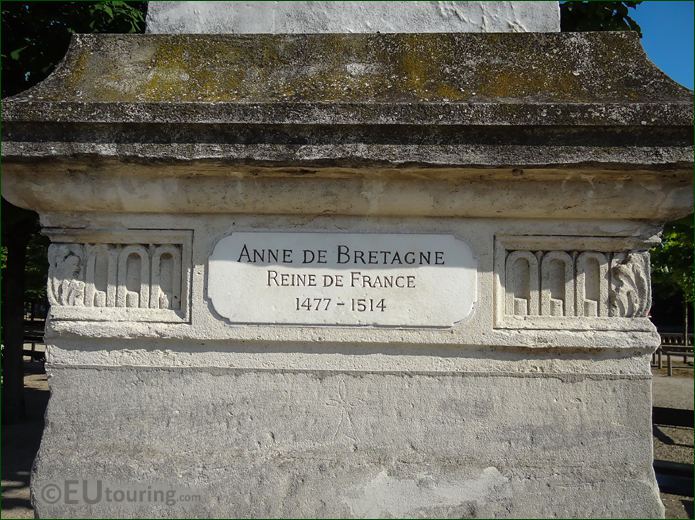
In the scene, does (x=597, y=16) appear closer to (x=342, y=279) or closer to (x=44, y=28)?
Answer: (x=342, y=279)

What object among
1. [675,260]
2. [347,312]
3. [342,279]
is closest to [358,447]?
[347,312]

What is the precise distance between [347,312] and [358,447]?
56 centimetres

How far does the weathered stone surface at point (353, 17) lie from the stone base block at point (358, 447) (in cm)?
160

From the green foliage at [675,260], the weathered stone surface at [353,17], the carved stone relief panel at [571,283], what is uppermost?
the weathered stone surface at [353,17]

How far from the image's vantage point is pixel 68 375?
2.65 meters

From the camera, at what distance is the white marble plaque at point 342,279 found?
2.61 metres

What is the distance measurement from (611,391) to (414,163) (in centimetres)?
127

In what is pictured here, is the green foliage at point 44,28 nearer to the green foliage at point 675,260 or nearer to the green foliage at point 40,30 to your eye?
the green foliage at point 40,30

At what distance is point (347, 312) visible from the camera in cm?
261

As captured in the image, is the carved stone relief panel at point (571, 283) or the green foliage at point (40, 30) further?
the green foliage at point (40, 30)

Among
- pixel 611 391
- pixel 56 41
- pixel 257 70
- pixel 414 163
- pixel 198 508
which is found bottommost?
pixel 198 508

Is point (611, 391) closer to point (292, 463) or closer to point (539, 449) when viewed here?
point (539, 449)

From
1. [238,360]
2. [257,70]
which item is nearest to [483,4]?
[257,70]

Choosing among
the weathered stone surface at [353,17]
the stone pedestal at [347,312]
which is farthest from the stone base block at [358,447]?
the weathered stone surface at [353,17]
